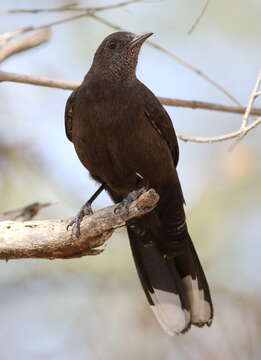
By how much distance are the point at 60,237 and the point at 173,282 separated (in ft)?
5.87

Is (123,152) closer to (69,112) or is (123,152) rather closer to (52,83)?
(69,112)

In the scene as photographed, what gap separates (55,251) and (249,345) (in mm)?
3422

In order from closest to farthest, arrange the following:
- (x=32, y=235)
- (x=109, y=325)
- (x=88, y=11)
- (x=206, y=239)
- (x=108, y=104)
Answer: (x=32, y=235), (x=108, y=104), (x=88, y=11), (x=109, y=325), (x=206, y=239)

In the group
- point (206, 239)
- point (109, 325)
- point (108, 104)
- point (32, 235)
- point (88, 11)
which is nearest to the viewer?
point (32, 235)

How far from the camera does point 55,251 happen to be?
6.13 metres

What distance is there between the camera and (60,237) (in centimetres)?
610

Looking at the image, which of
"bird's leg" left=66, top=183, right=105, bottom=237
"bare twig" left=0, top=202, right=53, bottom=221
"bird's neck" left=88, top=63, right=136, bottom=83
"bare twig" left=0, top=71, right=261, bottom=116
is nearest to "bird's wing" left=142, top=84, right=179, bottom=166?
"bare twig" left=0, top=71, right=261, bottom=116

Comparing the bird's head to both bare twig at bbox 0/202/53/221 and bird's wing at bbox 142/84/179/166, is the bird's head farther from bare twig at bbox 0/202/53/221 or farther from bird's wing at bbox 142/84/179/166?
bare twig at bbox 0/202/53/221

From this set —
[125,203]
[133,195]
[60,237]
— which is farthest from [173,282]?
[60,237]

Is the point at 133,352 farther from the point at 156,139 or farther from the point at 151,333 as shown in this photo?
the point at 156,139

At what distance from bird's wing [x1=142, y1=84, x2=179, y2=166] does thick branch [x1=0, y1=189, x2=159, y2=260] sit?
42.0 inches

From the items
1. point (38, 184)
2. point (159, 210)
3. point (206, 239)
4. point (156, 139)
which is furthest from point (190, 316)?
point (38, 184)

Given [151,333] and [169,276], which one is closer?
[169,276]

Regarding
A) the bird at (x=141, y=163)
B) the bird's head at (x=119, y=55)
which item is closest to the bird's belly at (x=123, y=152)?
the bird at (x=141, y=163)
